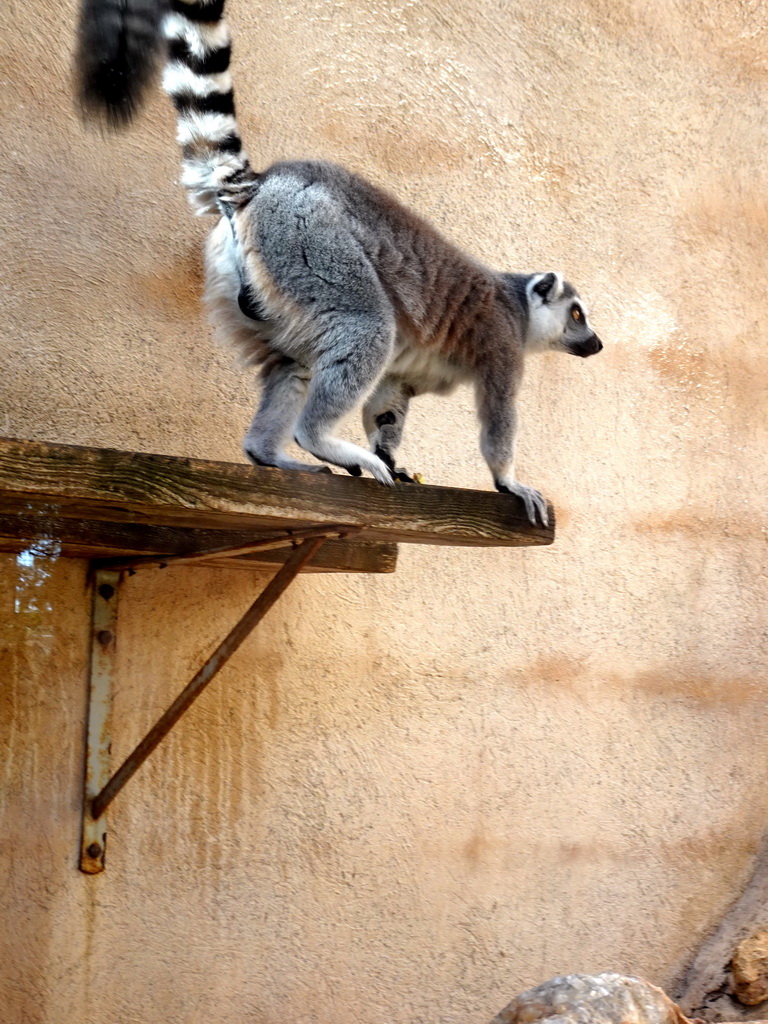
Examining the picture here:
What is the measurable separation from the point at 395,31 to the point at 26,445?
2.69 meters

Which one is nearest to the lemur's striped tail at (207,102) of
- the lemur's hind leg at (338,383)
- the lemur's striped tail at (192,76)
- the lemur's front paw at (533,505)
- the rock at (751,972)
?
the lemur's striped tail at (192,76)

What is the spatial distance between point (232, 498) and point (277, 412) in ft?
2.28

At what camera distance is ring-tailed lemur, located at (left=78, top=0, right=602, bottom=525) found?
290 cm

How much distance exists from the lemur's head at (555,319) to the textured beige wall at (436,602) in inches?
17.4

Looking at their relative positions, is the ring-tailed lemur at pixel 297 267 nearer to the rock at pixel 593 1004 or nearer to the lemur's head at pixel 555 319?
the lemur's head at pixel 555 319

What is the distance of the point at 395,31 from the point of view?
4254mm

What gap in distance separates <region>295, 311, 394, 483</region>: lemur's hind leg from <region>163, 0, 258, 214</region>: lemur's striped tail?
0.42 m

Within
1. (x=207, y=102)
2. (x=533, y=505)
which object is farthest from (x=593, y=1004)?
(x=207, y=102)

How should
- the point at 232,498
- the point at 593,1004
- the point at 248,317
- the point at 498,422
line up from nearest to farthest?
1. the point at 232,498
2. the point at 593,1004
3. the point at 248,317
4. the point at 498,422

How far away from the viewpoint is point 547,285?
364 centimetres

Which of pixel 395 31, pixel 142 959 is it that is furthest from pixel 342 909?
pixel 395 31

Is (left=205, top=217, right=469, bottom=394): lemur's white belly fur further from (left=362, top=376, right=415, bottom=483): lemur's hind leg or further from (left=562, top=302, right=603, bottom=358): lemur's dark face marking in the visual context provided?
(left=562, top=302, right=603, bottom=358): lemur's dark face marking

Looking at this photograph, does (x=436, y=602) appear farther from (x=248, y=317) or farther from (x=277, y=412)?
(x=248, y=317)

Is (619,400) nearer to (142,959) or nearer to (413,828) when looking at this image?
(413,828)
